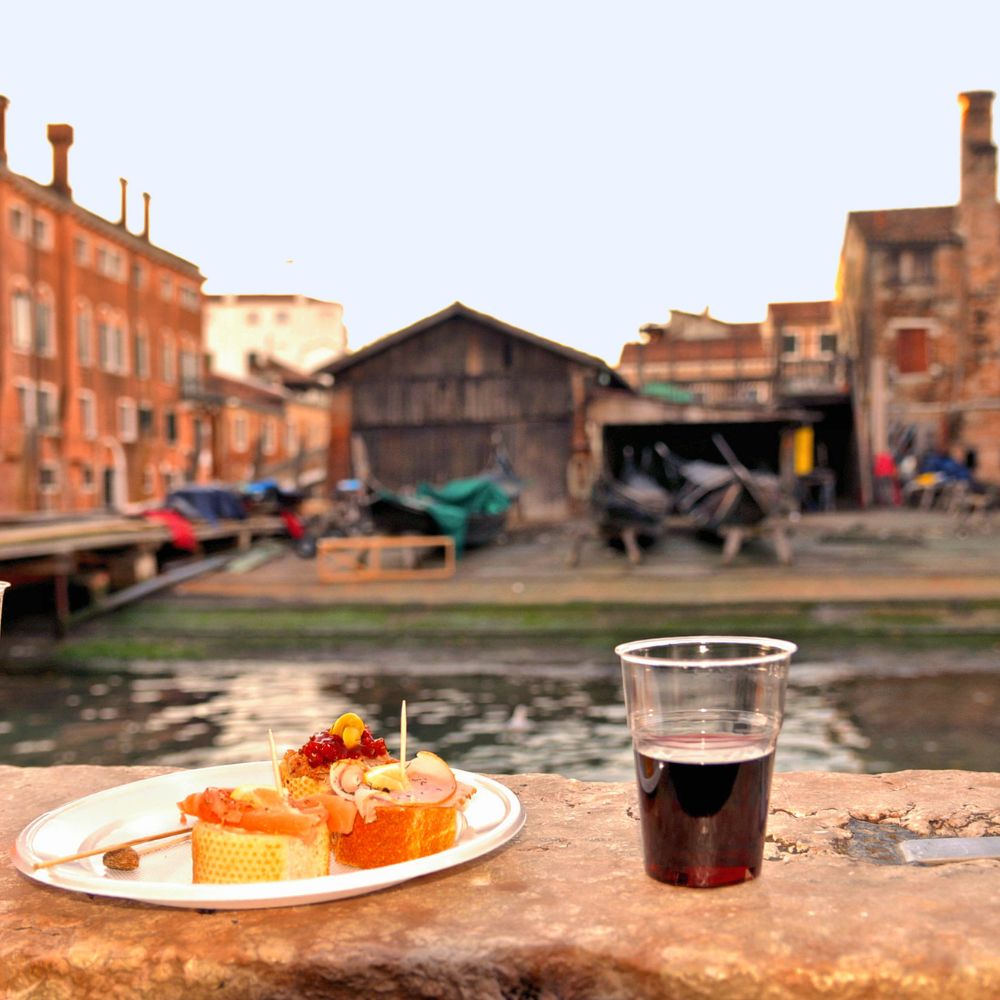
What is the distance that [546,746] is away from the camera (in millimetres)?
10180

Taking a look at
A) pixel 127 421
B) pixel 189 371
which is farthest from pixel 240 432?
pixel 127 421

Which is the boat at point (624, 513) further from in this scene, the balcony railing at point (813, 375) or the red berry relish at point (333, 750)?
the red berry relish at point (333, 750)

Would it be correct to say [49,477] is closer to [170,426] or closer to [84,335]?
[84,335]

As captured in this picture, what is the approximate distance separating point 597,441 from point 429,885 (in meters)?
24.5

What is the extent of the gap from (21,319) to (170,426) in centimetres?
1065

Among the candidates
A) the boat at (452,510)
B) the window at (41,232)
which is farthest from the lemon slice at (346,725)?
the window at (41,232)

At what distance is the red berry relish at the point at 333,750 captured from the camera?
6.50 ft

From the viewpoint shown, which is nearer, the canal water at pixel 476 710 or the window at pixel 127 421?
the canal water at pixel 476 710

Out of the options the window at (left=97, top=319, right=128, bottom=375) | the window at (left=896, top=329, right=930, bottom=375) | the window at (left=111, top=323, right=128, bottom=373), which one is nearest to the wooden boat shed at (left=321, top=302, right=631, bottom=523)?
the window at (left=896, top=329, right=930, bottom=375)

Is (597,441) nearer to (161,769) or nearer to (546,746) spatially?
(546,746)

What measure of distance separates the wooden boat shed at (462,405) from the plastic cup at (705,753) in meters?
24.9

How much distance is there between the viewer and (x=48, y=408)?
38094 mm

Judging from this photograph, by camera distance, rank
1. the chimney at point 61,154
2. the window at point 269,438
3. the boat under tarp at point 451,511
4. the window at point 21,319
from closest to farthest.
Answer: the boat under tarp at point 451,511, the window at point 21,319, the chimney at point 61,154, the window at point 269,438

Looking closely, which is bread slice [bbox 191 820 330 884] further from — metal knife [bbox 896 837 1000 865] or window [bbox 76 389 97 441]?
window [bbox 76 389 97 441]
